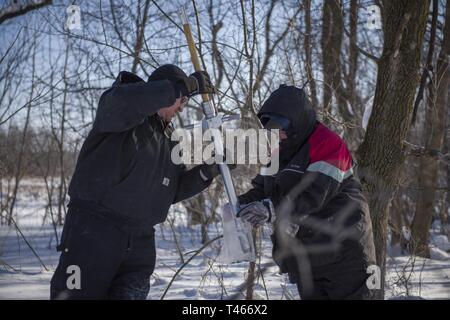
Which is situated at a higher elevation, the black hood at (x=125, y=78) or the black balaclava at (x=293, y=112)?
the black hood at (x=125, y=78)

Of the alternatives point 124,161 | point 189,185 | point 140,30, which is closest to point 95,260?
point 124,161

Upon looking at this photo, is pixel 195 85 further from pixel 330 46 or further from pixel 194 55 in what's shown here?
pixel 330 46

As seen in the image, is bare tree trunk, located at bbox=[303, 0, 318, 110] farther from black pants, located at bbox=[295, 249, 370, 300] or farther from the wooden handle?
black pants, located at bbox=[295, 249, 370, 300]

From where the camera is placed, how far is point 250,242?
296 cm

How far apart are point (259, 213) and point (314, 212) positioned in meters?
0.33

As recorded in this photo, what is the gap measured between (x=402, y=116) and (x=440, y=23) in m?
4.69

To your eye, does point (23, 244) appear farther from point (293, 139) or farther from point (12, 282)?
point (293, 139)

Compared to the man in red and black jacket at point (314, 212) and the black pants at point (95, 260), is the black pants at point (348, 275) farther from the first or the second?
the black pants at point (95, 260)

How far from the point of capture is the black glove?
259 cm

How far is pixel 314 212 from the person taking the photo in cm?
260

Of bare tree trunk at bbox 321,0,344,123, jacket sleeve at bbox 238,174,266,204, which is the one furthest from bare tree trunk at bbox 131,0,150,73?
jacket sleeve at bbox 238,174,266,204

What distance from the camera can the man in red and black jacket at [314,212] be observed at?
2.48 m

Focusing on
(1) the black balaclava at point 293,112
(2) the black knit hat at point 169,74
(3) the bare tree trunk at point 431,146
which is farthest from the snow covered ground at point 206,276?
(2) the black knit hat at point 169,74

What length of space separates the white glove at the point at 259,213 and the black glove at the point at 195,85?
0.74 metres
